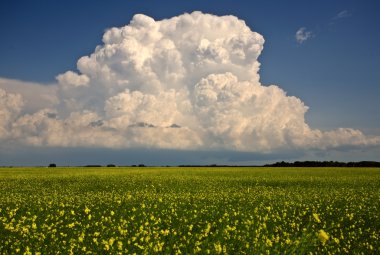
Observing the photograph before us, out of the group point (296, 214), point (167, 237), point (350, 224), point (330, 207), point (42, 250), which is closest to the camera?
point (42, 250)

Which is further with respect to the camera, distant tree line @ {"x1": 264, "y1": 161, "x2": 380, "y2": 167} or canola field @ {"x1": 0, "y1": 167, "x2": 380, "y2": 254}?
distant tree line @ {"x1": 264, "y1": 161, "x2": 380, "y2": 167}

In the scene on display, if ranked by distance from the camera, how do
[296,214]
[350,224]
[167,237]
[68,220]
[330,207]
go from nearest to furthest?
[167,237] < [68,220] < [350,224] < [296,214] < [330,207]

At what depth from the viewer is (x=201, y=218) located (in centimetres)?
1781

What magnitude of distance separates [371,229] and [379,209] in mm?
4872

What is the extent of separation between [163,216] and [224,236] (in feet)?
14.5

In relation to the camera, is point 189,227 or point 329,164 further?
point 329,164

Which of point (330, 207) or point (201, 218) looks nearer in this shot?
point (201, 218)

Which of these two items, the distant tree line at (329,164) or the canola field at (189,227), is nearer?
the canola field at (189,227)

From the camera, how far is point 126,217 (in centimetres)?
1716

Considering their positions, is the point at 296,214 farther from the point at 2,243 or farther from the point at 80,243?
the point at 2,243

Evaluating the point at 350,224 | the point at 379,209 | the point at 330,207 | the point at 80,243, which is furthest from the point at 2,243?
the point at 379,209

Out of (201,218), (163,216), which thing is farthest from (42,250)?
(201,218)

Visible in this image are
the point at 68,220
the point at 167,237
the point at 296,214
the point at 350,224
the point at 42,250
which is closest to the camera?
the point at 42,250

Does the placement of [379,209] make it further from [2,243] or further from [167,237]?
[2,243]
